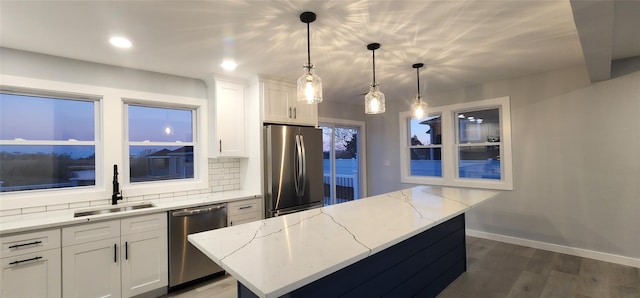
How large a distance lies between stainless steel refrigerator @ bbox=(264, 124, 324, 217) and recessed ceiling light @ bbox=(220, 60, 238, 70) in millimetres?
789

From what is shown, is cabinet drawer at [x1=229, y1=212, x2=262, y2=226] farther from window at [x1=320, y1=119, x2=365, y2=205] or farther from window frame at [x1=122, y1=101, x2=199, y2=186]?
window at [x1=320, y1=119, x2=365, y2=205]

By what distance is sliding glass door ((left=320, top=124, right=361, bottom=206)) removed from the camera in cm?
507

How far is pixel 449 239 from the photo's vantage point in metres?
2.72

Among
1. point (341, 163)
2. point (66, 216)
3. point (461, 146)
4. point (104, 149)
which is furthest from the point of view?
point (341, 163)

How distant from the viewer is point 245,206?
3189 mm

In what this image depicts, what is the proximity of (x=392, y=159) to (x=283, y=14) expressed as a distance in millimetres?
3807

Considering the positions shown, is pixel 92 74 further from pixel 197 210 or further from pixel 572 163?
pixel 572 163

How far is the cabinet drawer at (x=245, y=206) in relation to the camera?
3.09m

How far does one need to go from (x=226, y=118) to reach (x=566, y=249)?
181 inches

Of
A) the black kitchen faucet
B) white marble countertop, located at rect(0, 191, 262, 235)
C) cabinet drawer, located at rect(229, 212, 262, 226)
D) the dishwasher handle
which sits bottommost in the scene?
cabinet drawer, located at rect(229, 212, 262, 226)

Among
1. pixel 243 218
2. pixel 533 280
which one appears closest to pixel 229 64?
pixel 243 218

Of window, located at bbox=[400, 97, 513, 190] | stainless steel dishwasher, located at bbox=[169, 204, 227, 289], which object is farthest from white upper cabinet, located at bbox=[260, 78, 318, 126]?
window, located at bbox=[400, 97, 513, 190]

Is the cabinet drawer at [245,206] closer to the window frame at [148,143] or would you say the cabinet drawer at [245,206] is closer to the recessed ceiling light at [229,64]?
the window frame at [148,143]

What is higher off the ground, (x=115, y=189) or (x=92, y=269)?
(x=115, y=189)
